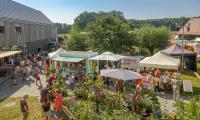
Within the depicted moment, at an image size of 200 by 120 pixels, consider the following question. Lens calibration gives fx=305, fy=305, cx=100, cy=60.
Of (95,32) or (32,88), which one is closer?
(32,88)

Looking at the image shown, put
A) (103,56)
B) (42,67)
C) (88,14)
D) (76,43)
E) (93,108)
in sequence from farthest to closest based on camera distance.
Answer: (88,14)
(76,43)
(42,67)
(103,56)
(93,108)

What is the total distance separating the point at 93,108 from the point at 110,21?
31914 millimetres

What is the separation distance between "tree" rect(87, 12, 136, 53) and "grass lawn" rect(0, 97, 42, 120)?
77.1 ft

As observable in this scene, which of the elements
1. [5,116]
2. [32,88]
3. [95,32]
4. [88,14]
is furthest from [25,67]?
[88,14]

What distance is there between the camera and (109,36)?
42844mm

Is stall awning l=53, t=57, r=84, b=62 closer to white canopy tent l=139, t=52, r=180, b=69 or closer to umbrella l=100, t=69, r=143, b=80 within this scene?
white canopy tent l=139, t=52, r=180, b=69

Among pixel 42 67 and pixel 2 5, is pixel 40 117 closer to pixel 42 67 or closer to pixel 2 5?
pixel 42 67

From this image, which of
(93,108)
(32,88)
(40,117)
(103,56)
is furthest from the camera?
(103,56)

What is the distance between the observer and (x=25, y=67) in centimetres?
2681

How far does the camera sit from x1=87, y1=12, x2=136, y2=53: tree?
140 ft

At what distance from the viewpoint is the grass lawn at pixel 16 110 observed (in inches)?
627

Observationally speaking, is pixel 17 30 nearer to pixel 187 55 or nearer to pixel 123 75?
pixel 187 55

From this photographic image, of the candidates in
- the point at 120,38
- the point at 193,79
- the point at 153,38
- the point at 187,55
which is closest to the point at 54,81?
the point at 193,79

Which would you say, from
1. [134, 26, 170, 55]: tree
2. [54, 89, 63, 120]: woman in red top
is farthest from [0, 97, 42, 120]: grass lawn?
[134, 26, 170, 55]: tree
